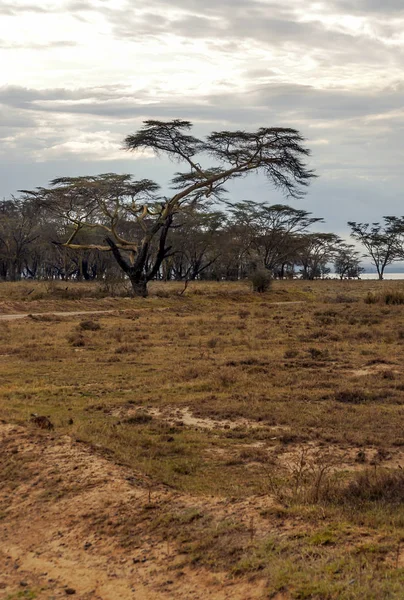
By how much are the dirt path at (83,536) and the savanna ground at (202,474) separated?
16mm

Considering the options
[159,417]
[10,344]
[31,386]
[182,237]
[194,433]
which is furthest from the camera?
[182,237]

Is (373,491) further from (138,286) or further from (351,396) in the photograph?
(138,286)

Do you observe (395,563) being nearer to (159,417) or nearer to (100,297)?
(159,417)

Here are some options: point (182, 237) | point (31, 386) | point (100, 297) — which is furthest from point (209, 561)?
point (182, 237)

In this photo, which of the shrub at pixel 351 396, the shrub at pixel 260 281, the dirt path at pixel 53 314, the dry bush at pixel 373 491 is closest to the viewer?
the dry bush at pixel 373 491

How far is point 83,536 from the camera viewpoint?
18.9 feet

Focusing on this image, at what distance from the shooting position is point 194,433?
9.03 metres

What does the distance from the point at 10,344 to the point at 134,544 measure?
1274cm

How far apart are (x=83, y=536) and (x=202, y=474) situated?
179cm

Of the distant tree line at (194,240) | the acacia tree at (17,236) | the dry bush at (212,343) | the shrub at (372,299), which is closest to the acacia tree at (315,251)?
the distant tree line at (194,240)

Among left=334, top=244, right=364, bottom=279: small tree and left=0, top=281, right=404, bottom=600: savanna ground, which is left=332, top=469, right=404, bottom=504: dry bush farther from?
left=334, top=244, right=364, bottom=279: small tree

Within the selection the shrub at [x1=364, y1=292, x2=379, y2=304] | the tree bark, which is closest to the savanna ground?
the shrub at [x1=364, y1=292, x2=379, y2=304]

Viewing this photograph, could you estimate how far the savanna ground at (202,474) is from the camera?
16.2 ft

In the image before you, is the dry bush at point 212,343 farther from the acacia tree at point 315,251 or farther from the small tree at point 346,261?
the small tree at point 346,261
